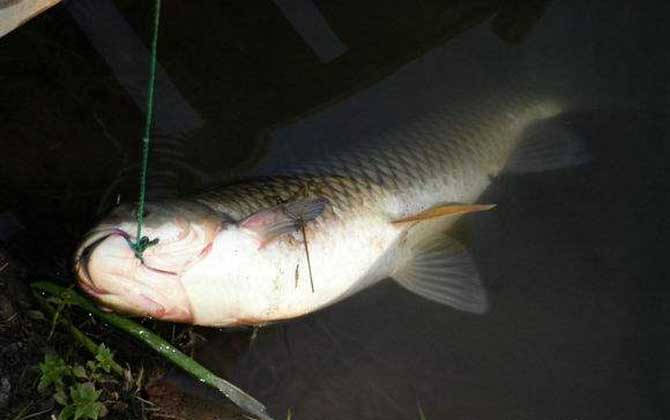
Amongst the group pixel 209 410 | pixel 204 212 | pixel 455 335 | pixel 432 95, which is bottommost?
pixel 455 335

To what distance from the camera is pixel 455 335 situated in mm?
3496

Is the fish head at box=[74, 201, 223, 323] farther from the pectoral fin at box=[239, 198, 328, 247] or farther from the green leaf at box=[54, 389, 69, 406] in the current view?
the green leaf at box=[54, 389, 69, 406]

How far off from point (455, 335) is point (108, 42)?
227 centimetres

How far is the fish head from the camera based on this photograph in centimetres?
241

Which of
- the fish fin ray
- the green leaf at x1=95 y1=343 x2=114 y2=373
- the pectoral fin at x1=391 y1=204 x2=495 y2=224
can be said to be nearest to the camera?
the green leaf at x1=95 y1=343 x2=114 y2=373

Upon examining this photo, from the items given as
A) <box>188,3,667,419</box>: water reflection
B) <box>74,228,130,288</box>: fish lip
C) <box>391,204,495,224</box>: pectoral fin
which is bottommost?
<box>188,3,667,419</box>: water reflection

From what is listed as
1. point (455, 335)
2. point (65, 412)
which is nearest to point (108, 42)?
point (65, 412)

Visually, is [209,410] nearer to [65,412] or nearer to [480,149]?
[65,412]

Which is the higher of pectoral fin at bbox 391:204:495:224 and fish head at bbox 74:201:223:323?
fish head at bbox 74:201:223:323

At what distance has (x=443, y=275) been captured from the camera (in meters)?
3.40

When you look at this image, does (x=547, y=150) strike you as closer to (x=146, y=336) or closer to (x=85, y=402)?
(x=146, y=336)

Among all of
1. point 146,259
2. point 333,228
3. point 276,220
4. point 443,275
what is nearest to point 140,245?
point 146,259

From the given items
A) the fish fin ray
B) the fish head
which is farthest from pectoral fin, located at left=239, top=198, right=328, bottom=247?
the fish fin ray

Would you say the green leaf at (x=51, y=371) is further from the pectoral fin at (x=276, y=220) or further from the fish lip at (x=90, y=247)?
the pectoral fin at (x=276, y=220)
